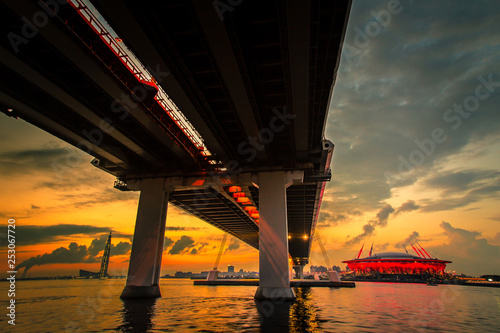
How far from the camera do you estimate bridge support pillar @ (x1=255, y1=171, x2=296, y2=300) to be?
2277cm

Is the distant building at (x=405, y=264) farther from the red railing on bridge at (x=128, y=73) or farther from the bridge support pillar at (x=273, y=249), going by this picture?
the red railing on bridge at (x=128, y=73)

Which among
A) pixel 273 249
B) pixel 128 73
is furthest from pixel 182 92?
pixel 273 249

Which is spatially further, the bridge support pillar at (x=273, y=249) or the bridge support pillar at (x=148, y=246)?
the bridge support pillar at (x=148, y=246)

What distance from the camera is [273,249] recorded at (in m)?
23.4

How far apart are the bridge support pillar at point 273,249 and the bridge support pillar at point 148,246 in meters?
9.80

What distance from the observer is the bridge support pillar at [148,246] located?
82.7 ft

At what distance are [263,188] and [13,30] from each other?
19.8 metres

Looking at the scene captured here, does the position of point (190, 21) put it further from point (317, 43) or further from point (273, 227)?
point (273, 227)

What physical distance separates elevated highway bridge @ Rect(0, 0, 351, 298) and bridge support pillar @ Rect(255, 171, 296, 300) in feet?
0.28

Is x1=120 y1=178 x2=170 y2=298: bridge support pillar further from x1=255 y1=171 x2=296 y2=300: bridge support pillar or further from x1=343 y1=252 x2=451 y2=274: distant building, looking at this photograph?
x1=343 y1=252 x2=451 y2=274: distant building

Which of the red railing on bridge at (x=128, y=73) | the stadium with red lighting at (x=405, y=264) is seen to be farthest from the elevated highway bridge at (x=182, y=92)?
the stadium with red lighting at (x=405, y=264)

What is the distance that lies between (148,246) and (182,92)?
16.0 metres

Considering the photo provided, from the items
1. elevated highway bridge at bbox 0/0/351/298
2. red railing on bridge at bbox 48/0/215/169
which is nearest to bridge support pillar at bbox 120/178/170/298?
elevated highway bridge at bbox 0/0/351/298

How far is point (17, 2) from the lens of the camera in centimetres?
1107
